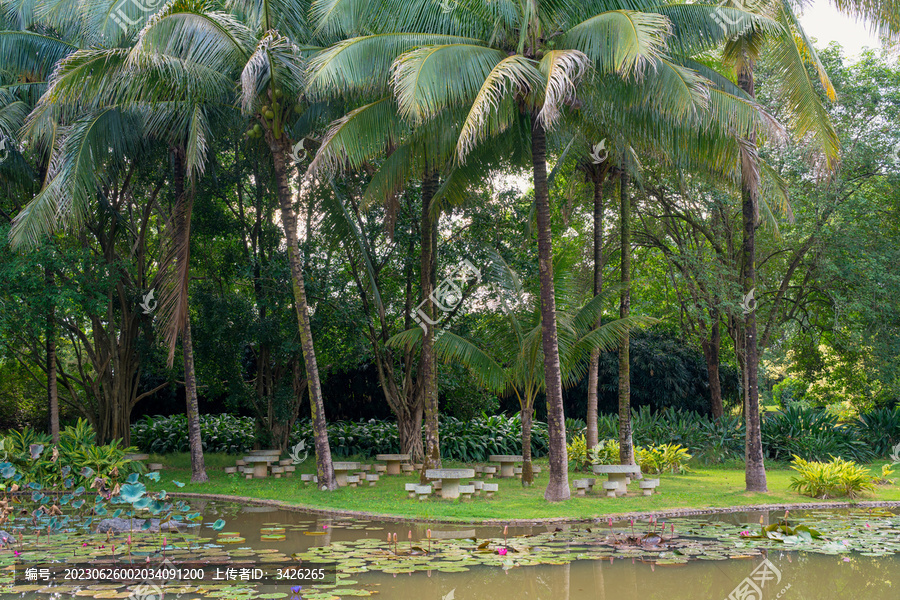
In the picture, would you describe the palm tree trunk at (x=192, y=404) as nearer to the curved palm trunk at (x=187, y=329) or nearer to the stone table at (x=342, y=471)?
the curved palm trunk at (x=187, y=329)

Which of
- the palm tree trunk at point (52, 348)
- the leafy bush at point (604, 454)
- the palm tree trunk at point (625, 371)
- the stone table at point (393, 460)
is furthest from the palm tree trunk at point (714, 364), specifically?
the palm tree trunk at point (52, 348)

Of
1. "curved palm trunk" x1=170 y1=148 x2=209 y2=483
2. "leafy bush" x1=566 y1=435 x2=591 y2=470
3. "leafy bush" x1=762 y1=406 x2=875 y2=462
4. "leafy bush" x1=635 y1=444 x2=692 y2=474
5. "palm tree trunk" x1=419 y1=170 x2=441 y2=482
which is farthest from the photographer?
"leafy bush" x1=762 y1=406 x2=875 y2=462

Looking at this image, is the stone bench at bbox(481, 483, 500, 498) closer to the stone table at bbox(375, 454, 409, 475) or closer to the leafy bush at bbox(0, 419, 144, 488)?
the stone table at bbox(375, 454, 409, 475)

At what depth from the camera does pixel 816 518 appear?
27.4 feet

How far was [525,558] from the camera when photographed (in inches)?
236

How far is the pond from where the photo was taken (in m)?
5.15

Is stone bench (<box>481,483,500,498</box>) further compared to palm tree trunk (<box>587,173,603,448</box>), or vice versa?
palm tree trunk (<box>587,173,603,448</box>)

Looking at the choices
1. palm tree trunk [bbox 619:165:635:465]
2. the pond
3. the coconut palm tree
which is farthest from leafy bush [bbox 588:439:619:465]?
the pond

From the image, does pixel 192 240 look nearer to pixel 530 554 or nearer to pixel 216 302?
pixel 216 302

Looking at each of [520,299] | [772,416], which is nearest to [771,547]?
[520,299]

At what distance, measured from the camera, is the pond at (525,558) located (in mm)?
5148

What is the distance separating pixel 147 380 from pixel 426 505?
11.7m

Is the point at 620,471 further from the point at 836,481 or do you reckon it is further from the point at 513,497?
the point at 836,481

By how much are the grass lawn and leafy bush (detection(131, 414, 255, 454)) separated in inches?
168
